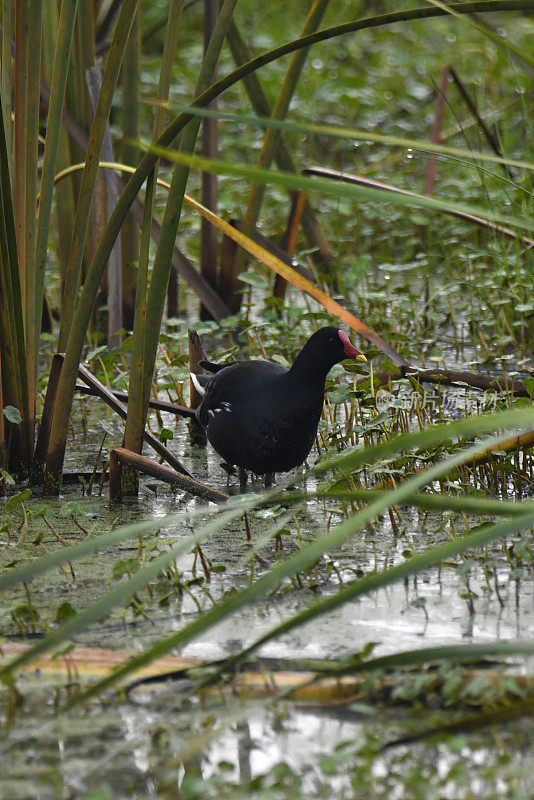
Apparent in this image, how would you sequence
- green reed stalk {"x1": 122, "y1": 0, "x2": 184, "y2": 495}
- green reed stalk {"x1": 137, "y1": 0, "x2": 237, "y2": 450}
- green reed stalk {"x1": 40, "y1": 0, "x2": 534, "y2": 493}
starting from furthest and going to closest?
green reed stalk {"x1": 122, "y1": 0, "x2": 184, "y2": 495}
green reed stalk {"x1": 137, "y1": 0, "x2": 237, "y2": 450}
green reed stalk {"x1": 40, "y1": 0, "x2": 534, "y2": 493}

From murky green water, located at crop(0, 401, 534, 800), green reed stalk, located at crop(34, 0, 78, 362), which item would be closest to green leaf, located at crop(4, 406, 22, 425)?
green reed stalk, located at crop(34, 0, 78, 362)

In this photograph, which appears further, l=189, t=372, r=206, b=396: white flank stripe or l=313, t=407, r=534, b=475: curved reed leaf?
l=189, t=372, r=206, b=396: white flank stripe

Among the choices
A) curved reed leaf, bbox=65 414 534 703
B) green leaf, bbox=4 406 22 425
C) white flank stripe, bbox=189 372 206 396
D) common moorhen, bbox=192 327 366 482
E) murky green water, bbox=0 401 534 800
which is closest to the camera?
curved reed leaf, bbox=65 414 534 703

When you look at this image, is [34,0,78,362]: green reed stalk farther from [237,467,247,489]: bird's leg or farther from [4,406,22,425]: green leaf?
[237,467,247,489]: bird's leg

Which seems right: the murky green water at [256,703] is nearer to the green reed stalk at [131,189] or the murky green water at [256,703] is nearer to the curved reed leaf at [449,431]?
the green reed stalk at [131,189]

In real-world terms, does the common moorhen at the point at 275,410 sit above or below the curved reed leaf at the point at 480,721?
above

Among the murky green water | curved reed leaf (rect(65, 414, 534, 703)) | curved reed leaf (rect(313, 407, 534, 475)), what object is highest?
curved reed leaf (rect(313, 407, 534, 475))

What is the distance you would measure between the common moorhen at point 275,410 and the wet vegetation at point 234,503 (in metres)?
0.11

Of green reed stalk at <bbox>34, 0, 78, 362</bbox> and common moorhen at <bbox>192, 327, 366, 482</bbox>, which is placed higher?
green reed stalk at <bbox>34, 0, 78, 362</bbox>

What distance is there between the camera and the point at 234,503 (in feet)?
5.91

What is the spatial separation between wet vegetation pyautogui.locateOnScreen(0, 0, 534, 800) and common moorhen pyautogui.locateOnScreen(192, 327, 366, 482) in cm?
11

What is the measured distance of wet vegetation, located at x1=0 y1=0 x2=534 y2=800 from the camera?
1.55 meters

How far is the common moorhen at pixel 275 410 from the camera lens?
9.29ft

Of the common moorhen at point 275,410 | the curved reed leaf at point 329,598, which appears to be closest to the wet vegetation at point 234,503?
the curved reed leaf at point 329,598
